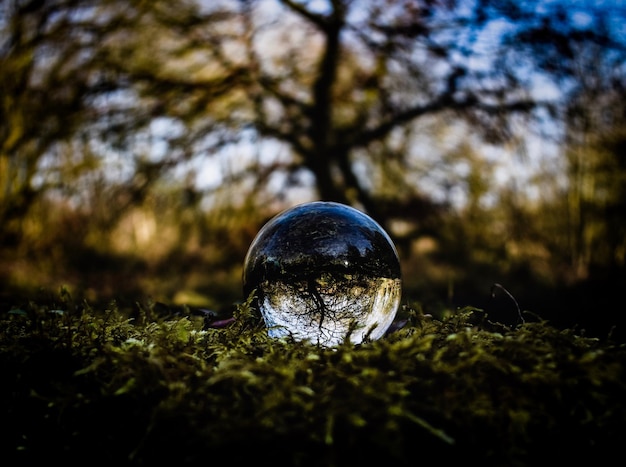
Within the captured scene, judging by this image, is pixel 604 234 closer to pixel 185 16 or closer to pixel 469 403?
pixel 469 403

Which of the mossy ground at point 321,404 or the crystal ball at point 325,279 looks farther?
the crystal ball at point 325,279

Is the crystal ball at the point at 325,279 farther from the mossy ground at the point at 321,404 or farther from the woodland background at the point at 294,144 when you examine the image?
the woodland background at the point at 294,144

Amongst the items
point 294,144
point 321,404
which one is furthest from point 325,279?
point 294,144

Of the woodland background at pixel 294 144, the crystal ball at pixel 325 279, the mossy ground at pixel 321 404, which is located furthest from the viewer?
the woodland background at pixel 294 144

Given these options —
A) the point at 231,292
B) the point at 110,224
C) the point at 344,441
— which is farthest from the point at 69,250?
the point at 344,441

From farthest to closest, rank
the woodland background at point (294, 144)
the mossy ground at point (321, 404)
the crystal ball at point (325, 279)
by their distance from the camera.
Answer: the woodland background at point (294, 144), the crystal ball at point (325, 279), the mossy ground at point (321, 404)

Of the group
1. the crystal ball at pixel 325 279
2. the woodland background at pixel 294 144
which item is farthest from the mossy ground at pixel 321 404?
the woodland background at pixel 294 144

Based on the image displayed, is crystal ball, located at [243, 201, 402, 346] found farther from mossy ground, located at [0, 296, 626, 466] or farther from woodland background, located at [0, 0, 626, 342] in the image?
woodland background, located at [0, 0, 626, 342]

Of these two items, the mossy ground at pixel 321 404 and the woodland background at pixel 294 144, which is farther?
the woodland background at pixel 294 144
